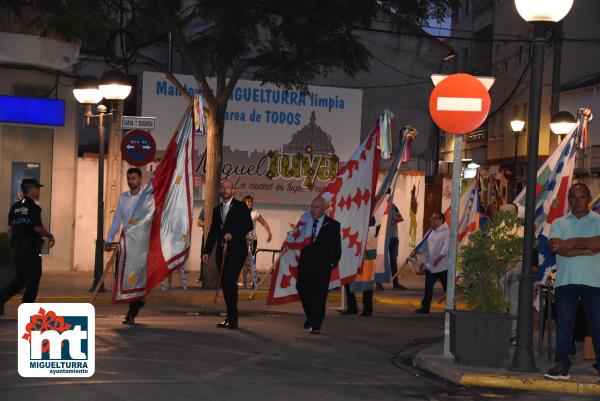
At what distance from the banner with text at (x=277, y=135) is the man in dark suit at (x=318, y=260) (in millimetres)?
11140

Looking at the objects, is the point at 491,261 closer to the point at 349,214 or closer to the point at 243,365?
the point at 243,365

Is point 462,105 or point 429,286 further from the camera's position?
point 429,286

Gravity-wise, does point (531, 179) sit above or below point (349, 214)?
above

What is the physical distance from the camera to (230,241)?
46.2 feet

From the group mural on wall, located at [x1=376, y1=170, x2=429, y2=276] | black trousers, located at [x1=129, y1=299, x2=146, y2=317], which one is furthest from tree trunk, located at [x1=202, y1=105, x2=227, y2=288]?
mural on wall, located at [x1=376, y1=170, x2=429, y2=276]

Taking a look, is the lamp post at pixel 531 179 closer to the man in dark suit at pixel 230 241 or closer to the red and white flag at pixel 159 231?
the man in dark suit at pixel 230 241

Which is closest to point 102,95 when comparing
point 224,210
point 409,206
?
point 224,210

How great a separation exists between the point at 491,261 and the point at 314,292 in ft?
10.6

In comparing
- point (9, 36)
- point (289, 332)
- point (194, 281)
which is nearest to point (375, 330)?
point (289, 332)

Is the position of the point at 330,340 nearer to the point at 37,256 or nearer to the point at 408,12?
the point at 37,256

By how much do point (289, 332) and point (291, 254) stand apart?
1976 mm

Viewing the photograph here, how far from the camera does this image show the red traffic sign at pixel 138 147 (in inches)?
781
